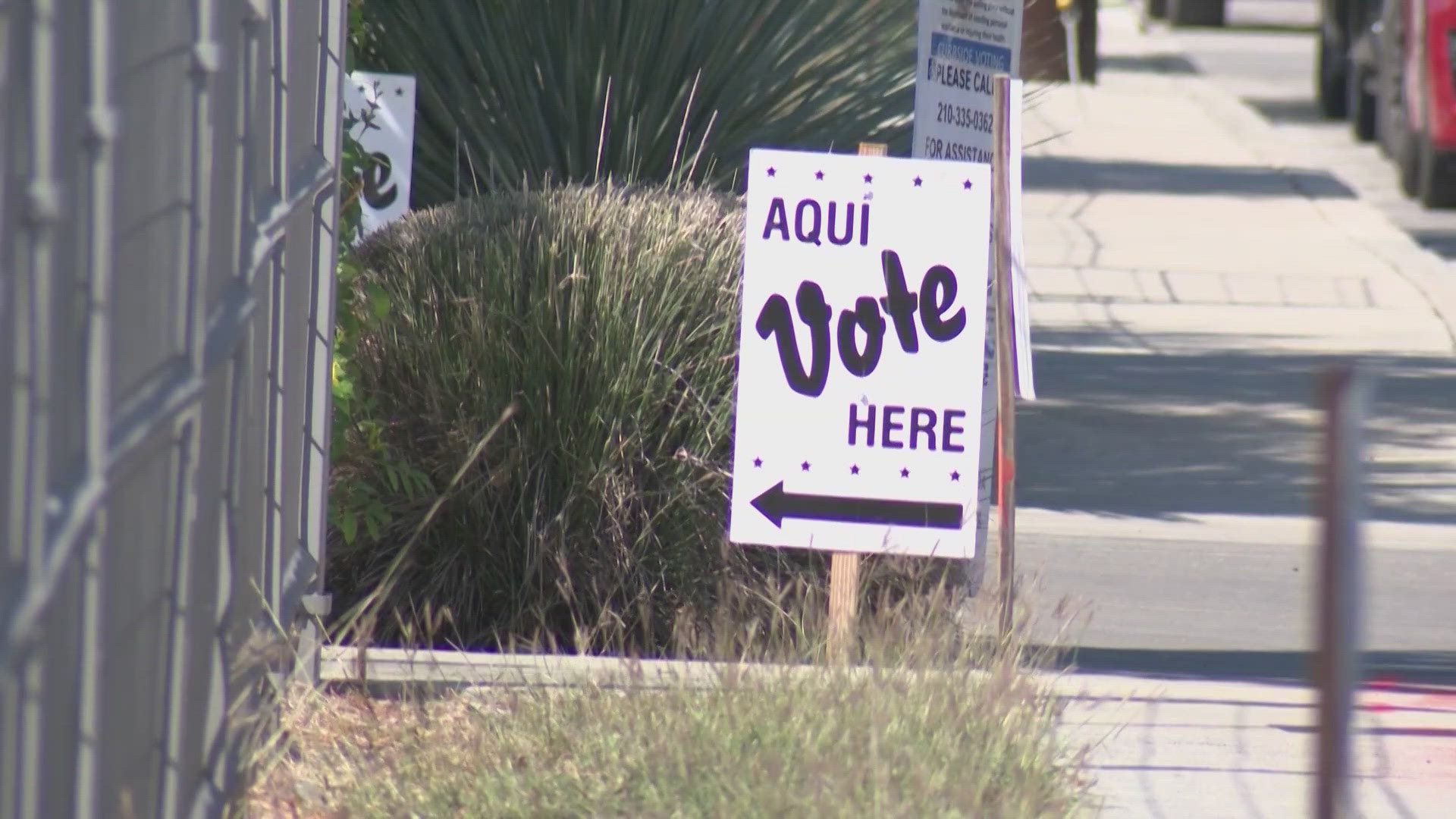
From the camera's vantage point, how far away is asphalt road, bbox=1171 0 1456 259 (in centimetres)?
1639

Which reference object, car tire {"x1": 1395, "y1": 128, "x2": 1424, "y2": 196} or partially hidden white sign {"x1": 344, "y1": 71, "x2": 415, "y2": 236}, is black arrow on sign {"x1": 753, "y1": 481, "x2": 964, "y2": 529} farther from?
car tire {"x1": 1395, "y1": 128, "x2": 1424, "y2": 196}

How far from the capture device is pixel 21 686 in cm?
247

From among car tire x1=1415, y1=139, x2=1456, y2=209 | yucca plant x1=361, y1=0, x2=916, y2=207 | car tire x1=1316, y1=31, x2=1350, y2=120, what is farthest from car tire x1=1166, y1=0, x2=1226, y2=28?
yucca plant x1=361, y1=0, x2=916, y2=207

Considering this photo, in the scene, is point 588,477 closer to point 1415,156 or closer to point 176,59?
point 176,59

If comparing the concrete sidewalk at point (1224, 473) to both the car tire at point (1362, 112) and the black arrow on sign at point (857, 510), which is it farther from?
the car tire at point (1362, 112)

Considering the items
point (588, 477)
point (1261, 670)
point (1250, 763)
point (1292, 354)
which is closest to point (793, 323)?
point (588, 477)

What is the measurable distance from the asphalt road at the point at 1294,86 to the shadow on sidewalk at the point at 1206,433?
14.0 ft

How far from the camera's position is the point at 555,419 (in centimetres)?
571

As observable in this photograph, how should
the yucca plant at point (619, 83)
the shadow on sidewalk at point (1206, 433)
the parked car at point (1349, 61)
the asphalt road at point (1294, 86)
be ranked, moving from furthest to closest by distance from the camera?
the parked car at point (1349, 61), the asphalt road at point (1294, 86), the shadow on sidewalk at point (1206, 433), the yucca plant at point (619, 83)

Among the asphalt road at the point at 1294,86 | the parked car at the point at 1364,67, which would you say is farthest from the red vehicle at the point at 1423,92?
the parked car at the point at 1364,67

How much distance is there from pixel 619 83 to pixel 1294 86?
21173 millimetres

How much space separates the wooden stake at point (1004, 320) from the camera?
16.7ft

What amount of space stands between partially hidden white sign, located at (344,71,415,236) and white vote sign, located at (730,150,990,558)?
2009mm

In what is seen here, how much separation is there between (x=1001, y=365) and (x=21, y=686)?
10.3 feet
